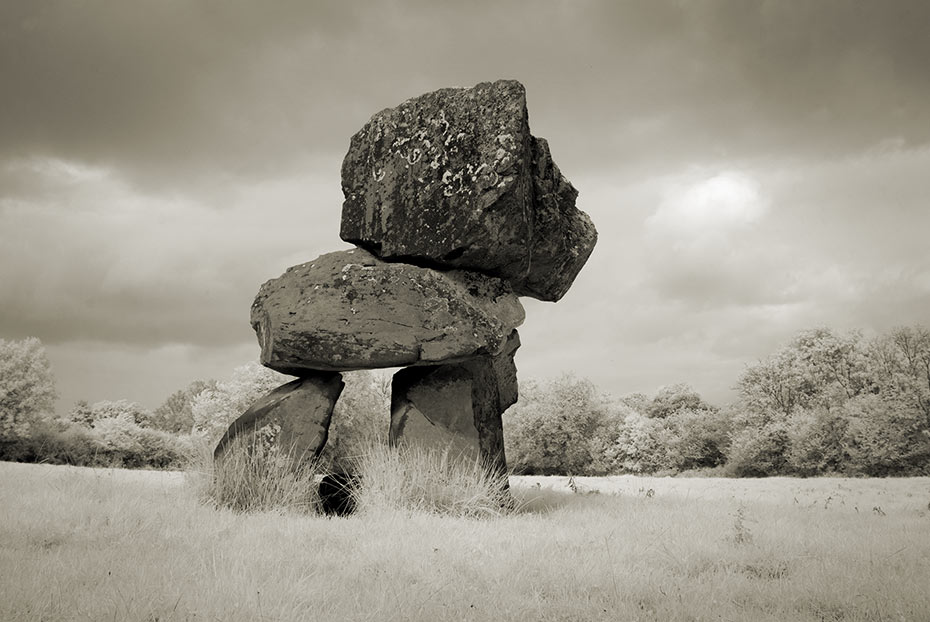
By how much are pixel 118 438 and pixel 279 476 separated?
2290 centimetres

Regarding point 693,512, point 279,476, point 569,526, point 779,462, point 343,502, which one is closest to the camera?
point 569,526

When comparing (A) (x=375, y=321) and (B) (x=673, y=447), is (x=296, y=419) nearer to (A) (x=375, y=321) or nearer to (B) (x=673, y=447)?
(A) (x=375, y=321)

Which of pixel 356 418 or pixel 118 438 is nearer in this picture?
pixel 356 418

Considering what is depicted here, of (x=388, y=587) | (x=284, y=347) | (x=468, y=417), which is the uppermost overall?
(x=284, y=347)

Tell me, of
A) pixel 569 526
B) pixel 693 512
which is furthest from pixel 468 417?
pixel 693 512

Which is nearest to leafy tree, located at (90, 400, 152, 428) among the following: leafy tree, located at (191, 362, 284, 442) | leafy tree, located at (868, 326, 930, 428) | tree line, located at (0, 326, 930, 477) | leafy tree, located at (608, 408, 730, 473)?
tree line, located at (0, 326, 930, 477)

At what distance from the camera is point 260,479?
887 centimetres

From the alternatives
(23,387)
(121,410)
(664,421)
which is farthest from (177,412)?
(664,421)

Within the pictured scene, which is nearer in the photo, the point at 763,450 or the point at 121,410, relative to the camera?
the point at 763,450

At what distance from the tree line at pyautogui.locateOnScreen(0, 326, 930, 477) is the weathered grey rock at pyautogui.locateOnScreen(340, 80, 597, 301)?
Answer: 407 inches

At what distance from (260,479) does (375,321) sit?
2.72 metres

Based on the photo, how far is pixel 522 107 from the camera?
31.3ft

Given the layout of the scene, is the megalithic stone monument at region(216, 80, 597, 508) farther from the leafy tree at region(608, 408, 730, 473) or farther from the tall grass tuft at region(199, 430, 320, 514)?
the leafy tree at region(608, 408, 730, 473)

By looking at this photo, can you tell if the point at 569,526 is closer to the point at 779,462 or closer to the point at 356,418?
the point at 356,418
